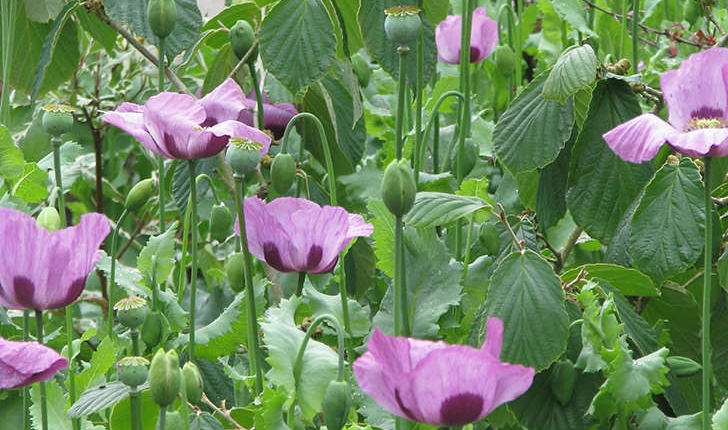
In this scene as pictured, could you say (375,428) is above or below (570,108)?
below

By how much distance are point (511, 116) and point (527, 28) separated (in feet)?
2.39

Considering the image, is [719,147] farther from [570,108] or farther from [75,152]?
[75,152]

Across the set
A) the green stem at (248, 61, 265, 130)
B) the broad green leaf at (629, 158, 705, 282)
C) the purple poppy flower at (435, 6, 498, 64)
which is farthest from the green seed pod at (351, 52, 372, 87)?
the broad green leaf at (629, 158, 705, 282)

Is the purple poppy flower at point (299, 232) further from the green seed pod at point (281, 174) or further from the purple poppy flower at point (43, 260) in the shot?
the purple poppy flower at point (43, 260)

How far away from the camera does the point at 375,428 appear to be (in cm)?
84

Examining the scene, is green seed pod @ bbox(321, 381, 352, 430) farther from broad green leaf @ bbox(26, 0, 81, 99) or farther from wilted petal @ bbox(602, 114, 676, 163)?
broad green leaf @ bbox(26, 0, 81, 99)

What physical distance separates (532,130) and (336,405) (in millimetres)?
317

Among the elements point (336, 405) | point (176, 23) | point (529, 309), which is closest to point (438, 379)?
point (336, 405)

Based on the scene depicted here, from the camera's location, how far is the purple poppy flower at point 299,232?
0.86 meters

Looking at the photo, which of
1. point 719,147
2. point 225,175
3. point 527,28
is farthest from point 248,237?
point 527,28

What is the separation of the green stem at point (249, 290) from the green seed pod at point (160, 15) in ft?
0.45

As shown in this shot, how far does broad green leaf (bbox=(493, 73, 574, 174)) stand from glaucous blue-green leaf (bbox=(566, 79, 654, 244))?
19 mm

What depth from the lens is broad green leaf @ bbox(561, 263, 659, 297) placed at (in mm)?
895

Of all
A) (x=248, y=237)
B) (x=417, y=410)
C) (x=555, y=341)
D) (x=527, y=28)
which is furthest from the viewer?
(x=527, y=28)
